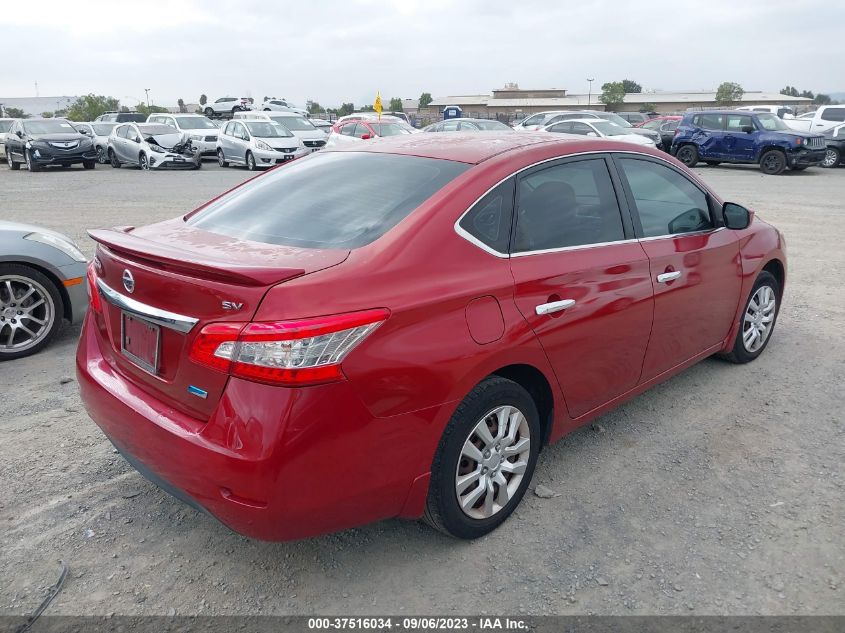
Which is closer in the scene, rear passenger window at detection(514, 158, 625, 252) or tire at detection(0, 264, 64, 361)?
rear passenger window at detection(514, 158, 625, 252)

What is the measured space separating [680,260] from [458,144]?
145cm

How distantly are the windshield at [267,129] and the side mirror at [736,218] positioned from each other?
775 inches

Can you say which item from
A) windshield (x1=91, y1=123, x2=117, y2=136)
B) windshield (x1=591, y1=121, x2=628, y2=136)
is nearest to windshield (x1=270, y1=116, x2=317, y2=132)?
windshield (x1=91, y1=123, x2=117, y2=136)

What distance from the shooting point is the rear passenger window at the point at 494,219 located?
114 inches

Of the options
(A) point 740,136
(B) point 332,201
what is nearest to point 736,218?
(B) point 332,201

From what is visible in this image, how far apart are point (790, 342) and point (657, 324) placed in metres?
2.40

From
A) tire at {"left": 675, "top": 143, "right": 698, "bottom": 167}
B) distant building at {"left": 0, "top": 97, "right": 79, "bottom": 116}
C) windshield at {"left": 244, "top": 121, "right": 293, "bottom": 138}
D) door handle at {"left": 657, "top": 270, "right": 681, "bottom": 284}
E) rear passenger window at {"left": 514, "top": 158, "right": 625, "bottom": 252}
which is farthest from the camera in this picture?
distant building at {"left": 0, "top": 97, "right": 79, "bottom": 116}

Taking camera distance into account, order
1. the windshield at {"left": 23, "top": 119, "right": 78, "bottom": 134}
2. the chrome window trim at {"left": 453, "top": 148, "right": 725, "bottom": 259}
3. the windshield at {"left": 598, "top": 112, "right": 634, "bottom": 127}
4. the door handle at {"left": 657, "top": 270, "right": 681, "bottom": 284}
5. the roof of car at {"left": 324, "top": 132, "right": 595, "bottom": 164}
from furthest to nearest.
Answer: the windshield at {"left": 598, "top": 112, "right": 634, "bottom": 127}
the windshield at {"left": 23, "top": 119, "right": 78, "bottom": 134}
the door handle at {"left": 657, "top": 270, "right": 681, "bottom": 284}
the roof of car at {"left": 324, "top": 132, "right": 595, "bottom": 164}
the chrome window trim at {"left": 453, "top": 148, "right": 725, "bottom": 259}

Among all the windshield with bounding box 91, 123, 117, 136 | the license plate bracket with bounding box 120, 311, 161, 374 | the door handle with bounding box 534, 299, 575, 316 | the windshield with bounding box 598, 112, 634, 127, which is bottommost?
the windshield with bounding box 91, 123, 117, 136

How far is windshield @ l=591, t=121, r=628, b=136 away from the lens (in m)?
21.8

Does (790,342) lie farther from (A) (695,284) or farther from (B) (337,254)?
(B) (337,254)

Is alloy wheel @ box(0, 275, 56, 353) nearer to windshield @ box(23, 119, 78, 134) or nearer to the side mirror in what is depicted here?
the side mirror

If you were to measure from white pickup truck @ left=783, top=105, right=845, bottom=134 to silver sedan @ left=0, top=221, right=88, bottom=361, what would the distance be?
22286 mm

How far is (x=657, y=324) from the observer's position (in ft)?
12.3
